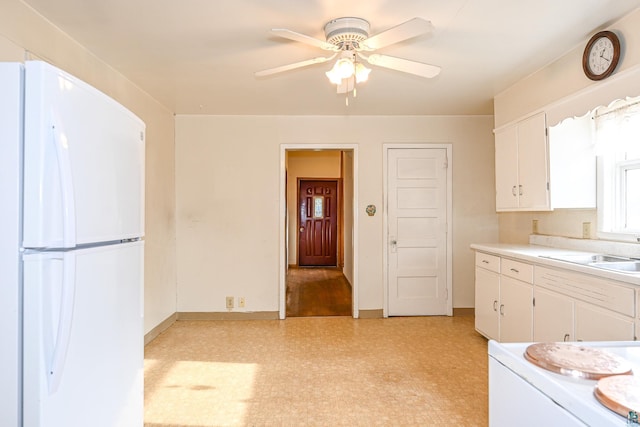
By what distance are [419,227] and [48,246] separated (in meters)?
3.97

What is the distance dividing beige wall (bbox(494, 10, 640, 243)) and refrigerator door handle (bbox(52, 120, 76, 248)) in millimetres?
2786

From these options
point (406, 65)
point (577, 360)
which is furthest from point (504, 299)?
point (577, 360)

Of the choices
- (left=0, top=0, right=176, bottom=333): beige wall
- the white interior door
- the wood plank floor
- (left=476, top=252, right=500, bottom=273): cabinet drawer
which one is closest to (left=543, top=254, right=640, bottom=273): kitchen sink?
(left=476, top=252, right=500, bottom=273): cabinet drawer

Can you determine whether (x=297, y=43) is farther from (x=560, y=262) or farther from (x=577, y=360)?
(x=577, y=360)

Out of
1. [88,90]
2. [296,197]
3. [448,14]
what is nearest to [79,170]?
[88,90]

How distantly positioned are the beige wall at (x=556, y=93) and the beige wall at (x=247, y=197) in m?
1.21

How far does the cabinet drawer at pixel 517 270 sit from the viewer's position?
9.09 feet

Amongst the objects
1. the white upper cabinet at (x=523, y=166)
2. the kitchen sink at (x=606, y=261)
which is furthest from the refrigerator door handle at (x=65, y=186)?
the white upper cabinet at (x=523, y=166)

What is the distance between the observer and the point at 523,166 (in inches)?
127

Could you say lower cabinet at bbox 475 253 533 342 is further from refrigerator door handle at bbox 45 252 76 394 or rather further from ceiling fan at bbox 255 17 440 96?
refrigerator door handle at bbox 45 252 76 394

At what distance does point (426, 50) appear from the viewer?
8.90 ft

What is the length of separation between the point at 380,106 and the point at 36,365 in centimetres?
371

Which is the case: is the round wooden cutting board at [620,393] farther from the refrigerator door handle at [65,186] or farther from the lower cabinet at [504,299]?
the lower cabinet at [504,299]

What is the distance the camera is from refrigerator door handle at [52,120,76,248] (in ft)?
3.64
